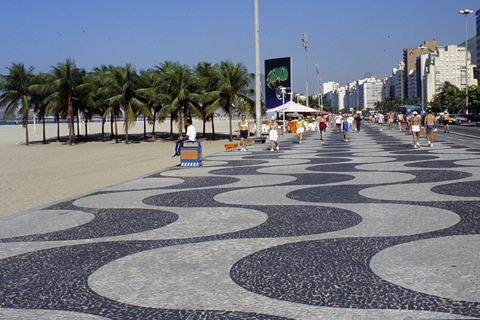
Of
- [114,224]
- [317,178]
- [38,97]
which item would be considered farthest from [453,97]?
[114,224]

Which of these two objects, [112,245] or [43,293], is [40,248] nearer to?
[112,245]

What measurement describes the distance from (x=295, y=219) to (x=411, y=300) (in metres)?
3.06

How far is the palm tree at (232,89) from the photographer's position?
33.3 meters

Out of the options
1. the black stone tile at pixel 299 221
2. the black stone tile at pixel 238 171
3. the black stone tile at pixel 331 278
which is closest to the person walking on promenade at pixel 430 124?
the black stone tile at pixel 238 171

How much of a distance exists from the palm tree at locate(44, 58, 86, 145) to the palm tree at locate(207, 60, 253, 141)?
10.8 meters

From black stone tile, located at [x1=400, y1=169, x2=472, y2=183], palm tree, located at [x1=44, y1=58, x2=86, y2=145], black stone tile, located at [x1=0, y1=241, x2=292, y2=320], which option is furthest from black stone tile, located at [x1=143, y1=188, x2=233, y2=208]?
palm tree, located at [x1=44, y1=58, x2=86, y2=145]

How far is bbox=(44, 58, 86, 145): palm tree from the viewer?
36.4 metres

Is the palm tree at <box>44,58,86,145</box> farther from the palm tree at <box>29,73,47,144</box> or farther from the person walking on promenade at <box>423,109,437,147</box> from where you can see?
the person walking on promenade at <box>423,109,437,147</box>

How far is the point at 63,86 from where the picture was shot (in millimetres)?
36688

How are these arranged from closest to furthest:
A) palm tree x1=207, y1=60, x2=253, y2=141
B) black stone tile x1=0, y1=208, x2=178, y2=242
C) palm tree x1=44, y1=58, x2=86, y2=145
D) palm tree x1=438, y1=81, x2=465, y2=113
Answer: black stone tile x1=0, y1=208, x2=178, y2=242 < palm tree x1=207, y1=60, x2=253, y2=141 < palm tree x1=44, y1=58, x2=86, y2=145 < palm tree x1=438, y1=81, x2=465, y2=113

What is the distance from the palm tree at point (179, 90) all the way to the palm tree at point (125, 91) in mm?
1655

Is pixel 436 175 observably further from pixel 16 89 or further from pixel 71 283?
pixel 16 89

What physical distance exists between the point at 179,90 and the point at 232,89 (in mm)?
4312

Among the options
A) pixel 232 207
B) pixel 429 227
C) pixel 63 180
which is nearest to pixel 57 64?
pixel 63 180
